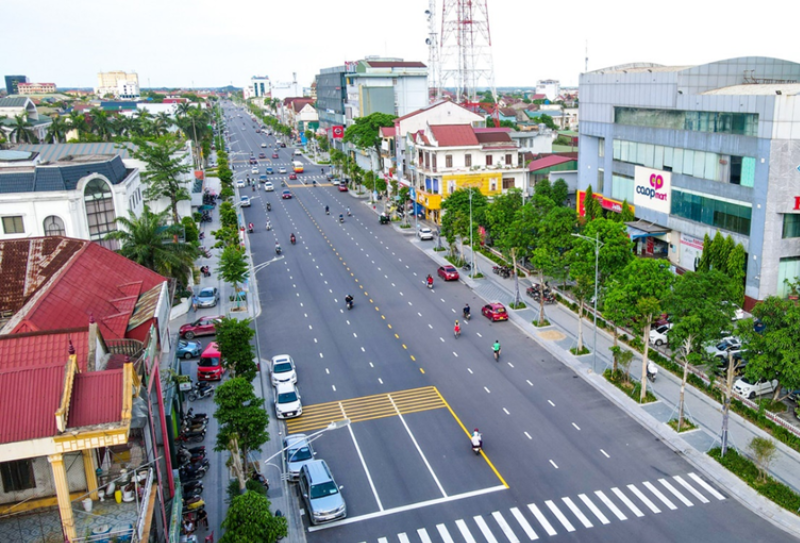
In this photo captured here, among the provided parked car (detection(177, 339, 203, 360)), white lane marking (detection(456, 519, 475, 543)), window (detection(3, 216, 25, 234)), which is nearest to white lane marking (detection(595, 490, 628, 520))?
white lane marking (detection(456, 519, 475, 543))

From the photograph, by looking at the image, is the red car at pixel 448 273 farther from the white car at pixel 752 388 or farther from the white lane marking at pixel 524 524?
the white lane marking at pixel 524 524

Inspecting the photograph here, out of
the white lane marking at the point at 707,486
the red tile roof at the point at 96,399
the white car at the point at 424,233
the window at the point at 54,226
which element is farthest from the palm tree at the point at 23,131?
the white lane marking at the point at 707,486

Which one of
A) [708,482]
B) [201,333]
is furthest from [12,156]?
[708,482]

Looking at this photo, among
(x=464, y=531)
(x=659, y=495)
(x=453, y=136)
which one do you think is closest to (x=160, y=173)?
(x=453, y=136)

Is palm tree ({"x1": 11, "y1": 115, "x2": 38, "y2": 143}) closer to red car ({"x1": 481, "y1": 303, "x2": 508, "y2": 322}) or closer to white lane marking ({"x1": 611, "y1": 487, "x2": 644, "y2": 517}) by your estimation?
red car ({"x1": 481, "y1": 303, "x2": 508, "y2": 322})

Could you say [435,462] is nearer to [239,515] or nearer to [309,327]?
[239,515]

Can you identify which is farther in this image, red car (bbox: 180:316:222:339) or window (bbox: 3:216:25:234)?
red car (bbox: 180:316:222:339)
